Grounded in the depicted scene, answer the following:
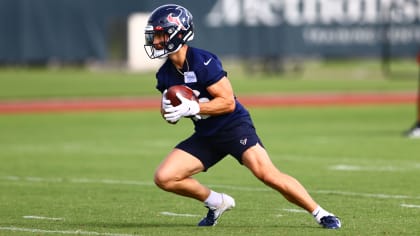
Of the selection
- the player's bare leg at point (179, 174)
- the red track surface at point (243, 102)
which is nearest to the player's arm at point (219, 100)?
the player's bare leg at point (179, 174)

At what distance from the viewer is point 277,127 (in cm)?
2158

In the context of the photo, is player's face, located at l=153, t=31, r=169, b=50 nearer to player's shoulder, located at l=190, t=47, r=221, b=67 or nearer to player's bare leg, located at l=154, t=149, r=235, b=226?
player's shoulder, located at l=190, t=47, r=221, b=67

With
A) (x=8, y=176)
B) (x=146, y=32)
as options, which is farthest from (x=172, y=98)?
(x=8, y=176)

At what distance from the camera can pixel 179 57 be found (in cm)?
890

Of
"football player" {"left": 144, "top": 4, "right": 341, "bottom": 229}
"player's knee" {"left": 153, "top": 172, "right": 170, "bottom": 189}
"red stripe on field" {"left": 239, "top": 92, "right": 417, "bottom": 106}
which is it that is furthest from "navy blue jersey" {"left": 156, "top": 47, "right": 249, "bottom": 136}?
"red stripe on field" {"left": 239, "top": 92, "right": 417, "bottom": 106}

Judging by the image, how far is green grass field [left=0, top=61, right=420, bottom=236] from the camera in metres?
9.38

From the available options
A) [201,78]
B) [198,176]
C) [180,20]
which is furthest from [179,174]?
[198,176]

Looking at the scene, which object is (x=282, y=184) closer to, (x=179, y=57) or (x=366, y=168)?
(x=179, y=57)

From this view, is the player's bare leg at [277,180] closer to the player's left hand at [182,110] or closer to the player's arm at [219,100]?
the player's arm at [219,100]

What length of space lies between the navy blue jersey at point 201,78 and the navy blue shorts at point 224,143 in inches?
2.5

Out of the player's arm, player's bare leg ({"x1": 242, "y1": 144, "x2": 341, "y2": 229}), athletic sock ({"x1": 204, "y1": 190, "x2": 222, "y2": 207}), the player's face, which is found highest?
the player's face

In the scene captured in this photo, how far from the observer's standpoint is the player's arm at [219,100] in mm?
8656

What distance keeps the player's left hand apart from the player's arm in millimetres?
114

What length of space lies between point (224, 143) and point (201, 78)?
61cm
